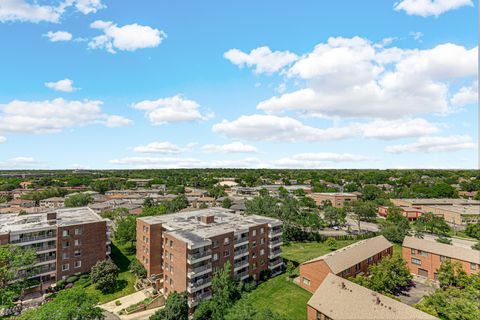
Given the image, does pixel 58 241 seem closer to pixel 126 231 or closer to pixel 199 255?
pixel 126 231

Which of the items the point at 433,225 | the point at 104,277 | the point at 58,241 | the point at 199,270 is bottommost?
the point at 104,277

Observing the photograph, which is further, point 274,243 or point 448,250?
point 274,243

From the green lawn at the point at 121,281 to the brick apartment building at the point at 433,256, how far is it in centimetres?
5433

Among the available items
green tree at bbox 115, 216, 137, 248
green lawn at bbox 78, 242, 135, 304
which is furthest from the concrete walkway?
green tree at bbox 115, 216, 137, 248

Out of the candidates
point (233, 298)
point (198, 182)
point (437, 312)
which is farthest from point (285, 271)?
point (198, 182)

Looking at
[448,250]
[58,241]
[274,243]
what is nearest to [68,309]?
[58,241]

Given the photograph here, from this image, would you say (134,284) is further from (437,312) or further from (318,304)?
(437,312)

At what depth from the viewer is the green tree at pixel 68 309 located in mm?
27641

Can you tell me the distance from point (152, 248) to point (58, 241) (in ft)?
54.5

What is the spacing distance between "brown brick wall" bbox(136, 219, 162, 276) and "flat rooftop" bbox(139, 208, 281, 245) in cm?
147

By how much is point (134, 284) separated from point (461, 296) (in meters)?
49.4

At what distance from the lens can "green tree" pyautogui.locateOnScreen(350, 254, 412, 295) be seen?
40875mm

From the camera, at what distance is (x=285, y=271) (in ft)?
178

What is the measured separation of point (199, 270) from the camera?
133ft
